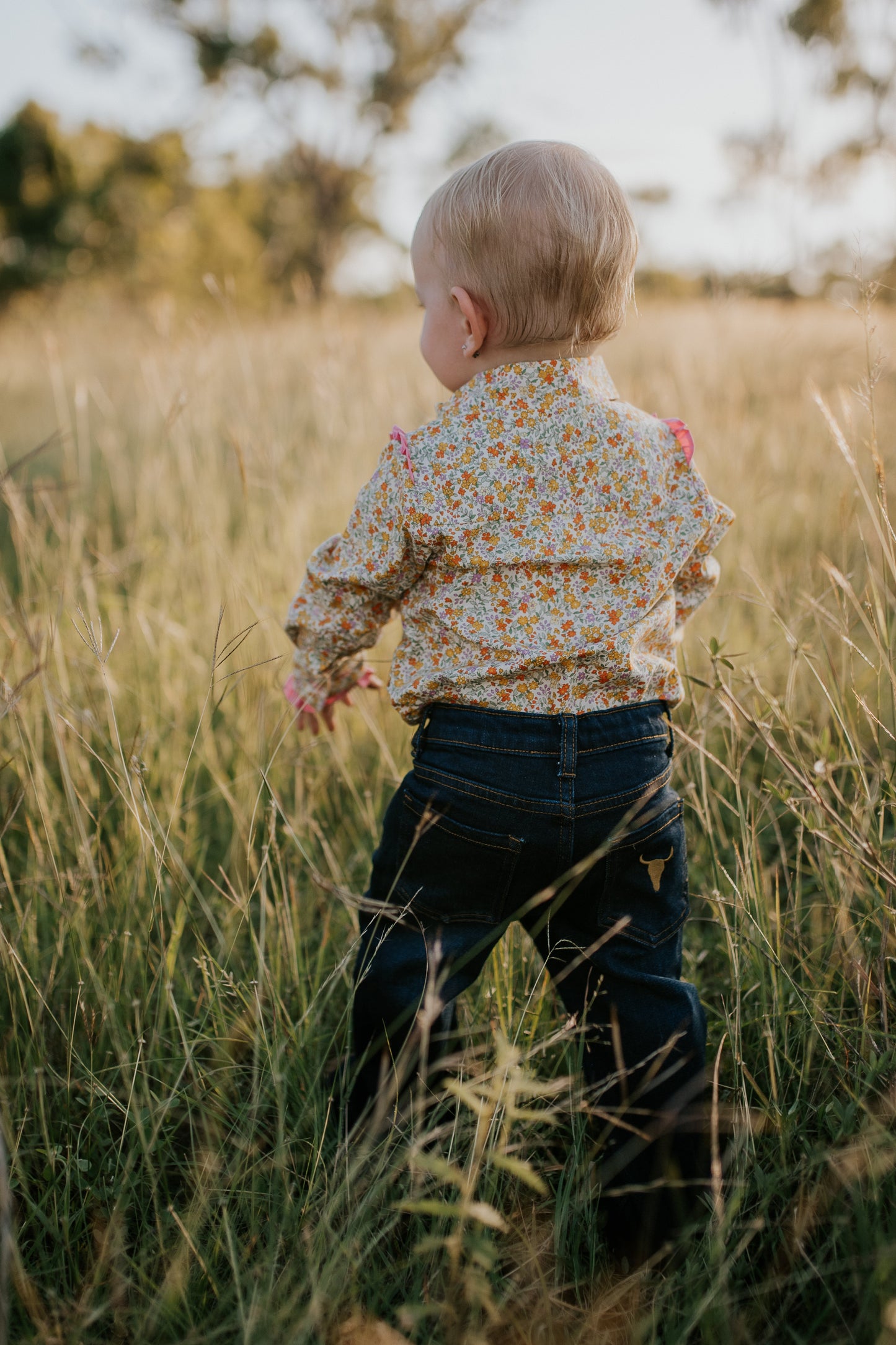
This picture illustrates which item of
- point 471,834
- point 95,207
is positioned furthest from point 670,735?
point 95,207

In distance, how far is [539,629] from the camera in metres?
1.09

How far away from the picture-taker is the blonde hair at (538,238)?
1.07 metres

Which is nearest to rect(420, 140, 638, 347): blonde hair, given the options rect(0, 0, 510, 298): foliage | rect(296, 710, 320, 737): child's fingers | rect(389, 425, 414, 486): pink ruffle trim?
rect(389, 425, 414, 486): pink ruffle trim

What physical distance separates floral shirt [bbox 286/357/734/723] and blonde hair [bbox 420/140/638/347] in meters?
0.07

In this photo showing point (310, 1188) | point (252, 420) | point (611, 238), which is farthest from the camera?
point (252, 420)

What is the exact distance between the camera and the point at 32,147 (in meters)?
17.7

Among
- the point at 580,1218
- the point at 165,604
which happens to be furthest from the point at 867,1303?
the point at 165,604

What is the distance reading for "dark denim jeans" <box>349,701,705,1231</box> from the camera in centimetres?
109

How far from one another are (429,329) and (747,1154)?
3.80ft

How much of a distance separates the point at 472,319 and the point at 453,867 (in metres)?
0.74

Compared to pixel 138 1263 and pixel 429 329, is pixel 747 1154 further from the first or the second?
pixel 429 329

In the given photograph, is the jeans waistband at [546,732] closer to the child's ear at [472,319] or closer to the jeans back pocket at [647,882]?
the jeans back pocket at [647,882]

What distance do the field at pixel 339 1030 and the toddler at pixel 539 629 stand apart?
0.09 metres

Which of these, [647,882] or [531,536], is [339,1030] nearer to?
[647,882]
